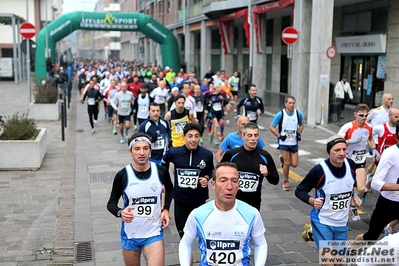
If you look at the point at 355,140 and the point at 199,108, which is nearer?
the point at 355,140

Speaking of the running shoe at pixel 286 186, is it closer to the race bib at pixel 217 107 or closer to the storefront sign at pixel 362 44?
the race bib at pixel 217 107

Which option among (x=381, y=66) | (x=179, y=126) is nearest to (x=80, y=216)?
(x=179, y=126)

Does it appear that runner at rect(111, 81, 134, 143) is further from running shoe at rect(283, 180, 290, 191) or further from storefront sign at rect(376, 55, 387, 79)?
storefront sign at rect(376, 55, 387, 79)

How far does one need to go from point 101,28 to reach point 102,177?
25.7m

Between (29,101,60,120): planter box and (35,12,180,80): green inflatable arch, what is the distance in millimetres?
13869

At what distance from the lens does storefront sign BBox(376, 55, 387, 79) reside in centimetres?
2012

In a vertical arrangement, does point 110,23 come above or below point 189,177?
above

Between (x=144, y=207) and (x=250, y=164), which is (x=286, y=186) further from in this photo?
(x=144, y=207)

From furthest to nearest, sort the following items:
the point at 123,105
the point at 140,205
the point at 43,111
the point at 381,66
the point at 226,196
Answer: the point at 381,66 < the point at 43,111 < the point at 123,105 < the point at 140,205 < the point at 226,196

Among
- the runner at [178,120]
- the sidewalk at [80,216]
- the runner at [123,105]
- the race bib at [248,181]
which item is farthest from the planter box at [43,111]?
the race bib at [248,181]

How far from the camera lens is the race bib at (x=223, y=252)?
370 centimetres

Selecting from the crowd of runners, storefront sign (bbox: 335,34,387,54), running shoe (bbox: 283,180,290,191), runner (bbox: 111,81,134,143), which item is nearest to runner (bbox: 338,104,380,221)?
running shoe (bbox: 283,180,290,191)

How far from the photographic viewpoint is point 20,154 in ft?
36.7

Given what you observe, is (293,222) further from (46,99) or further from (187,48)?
(187,48)
